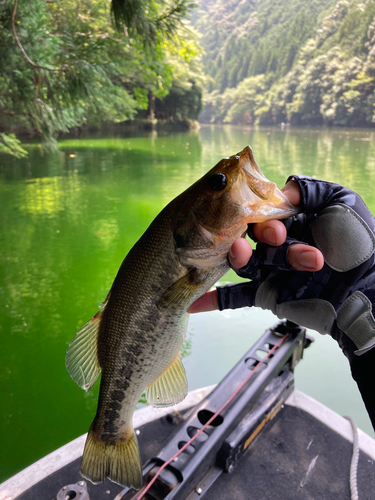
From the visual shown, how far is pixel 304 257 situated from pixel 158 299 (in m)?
0.53

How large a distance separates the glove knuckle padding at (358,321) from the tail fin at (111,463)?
Answer: 96 centimetres

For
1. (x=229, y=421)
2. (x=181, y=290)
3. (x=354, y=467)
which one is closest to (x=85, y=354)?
(x=181, y=290)

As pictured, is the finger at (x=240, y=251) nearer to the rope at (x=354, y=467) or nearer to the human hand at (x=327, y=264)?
the human hand at (x=327, y=264)

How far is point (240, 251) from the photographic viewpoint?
1.20 metres

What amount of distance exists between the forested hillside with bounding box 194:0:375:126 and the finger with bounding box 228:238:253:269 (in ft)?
110

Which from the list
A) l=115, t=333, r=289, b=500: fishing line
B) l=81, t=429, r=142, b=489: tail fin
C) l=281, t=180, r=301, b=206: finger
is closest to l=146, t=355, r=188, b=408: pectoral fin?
l=81, t=429, r=142, b=489: tail fin

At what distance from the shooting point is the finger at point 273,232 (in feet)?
3.94

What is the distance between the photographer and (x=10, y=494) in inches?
76.0

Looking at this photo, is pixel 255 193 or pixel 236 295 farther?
pixel 236 295

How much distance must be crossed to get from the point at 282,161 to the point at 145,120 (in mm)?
23488

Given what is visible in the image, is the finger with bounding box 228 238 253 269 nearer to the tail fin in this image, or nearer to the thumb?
the thumb

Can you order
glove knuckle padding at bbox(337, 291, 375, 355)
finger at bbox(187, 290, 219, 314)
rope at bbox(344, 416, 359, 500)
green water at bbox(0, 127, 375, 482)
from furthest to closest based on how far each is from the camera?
green water at bbox(0, 127, 375, 482) < rope at bbox(344, 416, 359, 500) < finger at bbox(187, 290, 219, 314) < glove knuckle padding at bbox(337, 291, 375, 355)

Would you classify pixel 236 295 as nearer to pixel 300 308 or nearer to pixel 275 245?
pixel 300 308

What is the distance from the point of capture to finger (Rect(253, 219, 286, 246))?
120 cm
